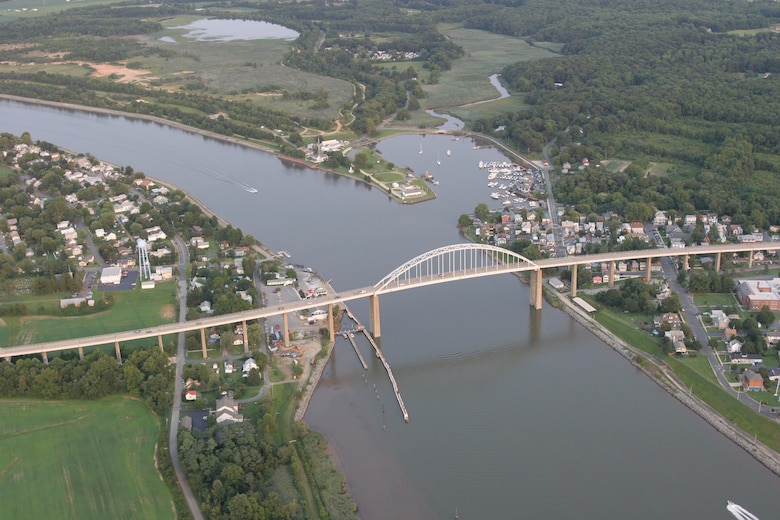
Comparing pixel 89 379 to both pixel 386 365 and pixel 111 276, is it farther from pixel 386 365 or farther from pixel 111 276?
pixel 386 365

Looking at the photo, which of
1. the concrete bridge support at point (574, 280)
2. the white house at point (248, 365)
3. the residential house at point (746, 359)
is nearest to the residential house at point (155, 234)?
the white house at point (248, 365)

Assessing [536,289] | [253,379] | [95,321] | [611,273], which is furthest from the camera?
[611,273]

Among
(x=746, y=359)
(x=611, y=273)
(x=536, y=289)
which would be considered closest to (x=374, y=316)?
(x=536, y=289)

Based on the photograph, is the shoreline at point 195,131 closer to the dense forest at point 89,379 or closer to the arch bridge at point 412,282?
the arch bridge at point 412,282

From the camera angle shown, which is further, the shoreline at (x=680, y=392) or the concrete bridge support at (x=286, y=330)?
the concrete bridge support at (x=286, y=330)

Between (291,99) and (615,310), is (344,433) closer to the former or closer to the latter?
(615,310)

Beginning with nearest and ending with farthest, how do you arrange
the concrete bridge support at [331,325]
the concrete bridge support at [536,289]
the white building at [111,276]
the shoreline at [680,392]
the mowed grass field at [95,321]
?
the shoreline at [680,392], the concrete bridge support at [331,325], the mowed grass field at [95,321], the concrete bridge support at [536,289], the white building at [111,276]
